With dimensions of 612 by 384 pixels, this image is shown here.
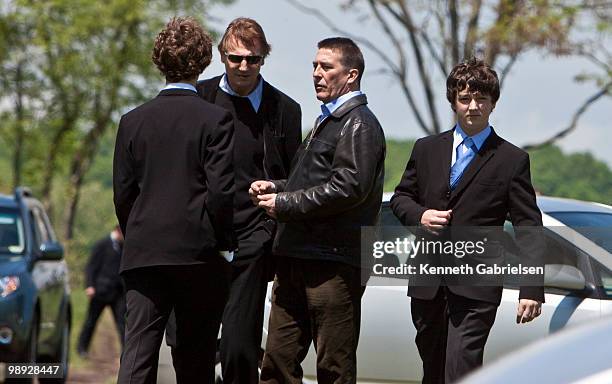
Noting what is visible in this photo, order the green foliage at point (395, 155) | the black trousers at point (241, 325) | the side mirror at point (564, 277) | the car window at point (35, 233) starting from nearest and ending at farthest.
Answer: the black trousers at point (241, 325) → the side mirror at point (564, 277) → the car window at point (35, 233) → the green foliage at point (395, 155)

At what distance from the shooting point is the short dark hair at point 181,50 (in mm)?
6211

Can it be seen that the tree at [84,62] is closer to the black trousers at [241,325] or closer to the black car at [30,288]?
the black car at [30,288]

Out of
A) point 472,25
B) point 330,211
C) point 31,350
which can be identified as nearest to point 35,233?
point 31,350

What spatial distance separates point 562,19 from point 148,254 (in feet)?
48.4

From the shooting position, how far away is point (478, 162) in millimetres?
6434

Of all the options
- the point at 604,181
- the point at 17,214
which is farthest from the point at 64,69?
the point at 17,214

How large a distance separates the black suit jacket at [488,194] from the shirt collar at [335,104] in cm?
51

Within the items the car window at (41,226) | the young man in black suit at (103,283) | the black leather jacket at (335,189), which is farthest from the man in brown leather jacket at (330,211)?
the young man in black suit at (103,283)

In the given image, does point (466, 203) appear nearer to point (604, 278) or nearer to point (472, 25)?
point (604, 278)

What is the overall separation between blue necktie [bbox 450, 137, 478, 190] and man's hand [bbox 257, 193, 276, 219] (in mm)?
839

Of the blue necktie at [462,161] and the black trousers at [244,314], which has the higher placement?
the blue necktie at [462,161]

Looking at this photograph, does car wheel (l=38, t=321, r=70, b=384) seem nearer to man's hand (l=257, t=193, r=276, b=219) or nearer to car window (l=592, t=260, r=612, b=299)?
car window (l=592, t=260, r=612, b=299)

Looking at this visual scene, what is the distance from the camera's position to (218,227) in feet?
20.1

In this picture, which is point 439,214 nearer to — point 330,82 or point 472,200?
→ point 472,200
